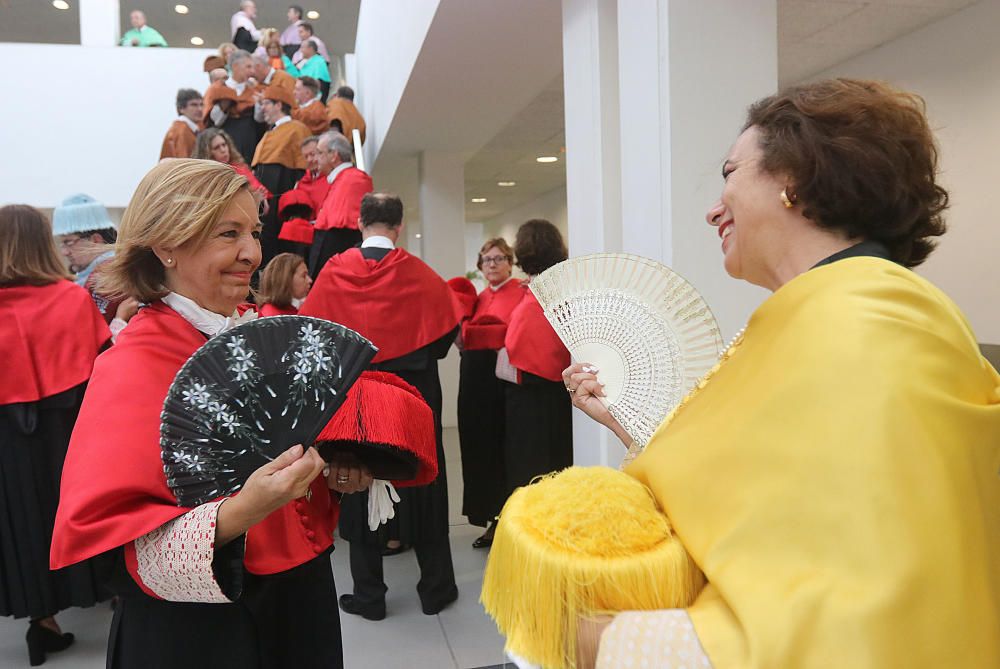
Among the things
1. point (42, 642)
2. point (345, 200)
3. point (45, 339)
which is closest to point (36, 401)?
point (45, 339)

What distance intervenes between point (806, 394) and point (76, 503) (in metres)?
1.01

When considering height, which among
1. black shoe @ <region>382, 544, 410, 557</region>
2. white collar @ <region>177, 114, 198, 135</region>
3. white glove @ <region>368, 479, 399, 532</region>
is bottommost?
black shoe @ <region>382, 544, 410, 557</region>

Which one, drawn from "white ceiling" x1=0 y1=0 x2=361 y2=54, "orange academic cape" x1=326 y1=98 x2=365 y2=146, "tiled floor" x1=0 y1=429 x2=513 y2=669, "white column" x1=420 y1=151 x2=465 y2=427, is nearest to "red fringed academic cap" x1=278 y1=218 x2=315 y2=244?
"orange academic cape" x1=326 y1=98 x2=365 y2=146

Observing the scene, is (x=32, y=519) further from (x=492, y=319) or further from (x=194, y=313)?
(x=492, y=319)

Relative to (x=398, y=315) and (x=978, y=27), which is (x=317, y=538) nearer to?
(x=398, y=315)

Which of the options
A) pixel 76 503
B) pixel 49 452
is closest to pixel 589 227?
pixel 76 503

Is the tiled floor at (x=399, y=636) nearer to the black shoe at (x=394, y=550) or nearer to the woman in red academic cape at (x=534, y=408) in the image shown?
the black shoe at (x=394, y=550)

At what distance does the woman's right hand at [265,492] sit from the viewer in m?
1.01

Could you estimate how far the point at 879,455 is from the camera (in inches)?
26.4

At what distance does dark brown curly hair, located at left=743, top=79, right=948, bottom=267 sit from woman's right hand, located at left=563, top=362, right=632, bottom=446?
2.24ft

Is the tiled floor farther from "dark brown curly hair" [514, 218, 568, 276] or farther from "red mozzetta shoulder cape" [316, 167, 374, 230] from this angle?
"red mozzetta shoulder cape" [316, 167, 374, 230]

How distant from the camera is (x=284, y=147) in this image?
6004 mm

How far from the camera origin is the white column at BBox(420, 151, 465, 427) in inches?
287

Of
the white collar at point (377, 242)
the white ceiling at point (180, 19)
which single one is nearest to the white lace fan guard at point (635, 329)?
the white collar at point (377, 242)
